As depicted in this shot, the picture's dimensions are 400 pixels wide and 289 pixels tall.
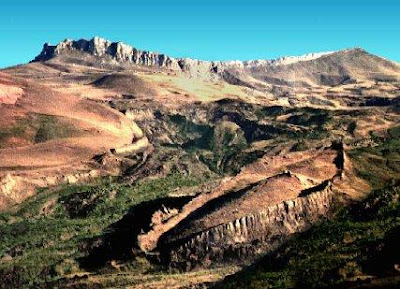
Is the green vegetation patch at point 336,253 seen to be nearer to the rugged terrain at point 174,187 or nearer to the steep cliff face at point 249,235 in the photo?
the rugged terrain at point 174,187

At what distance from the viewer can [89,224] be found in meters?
78.2

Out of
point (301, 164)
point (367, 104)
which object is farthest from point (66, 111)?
point (367, 104)

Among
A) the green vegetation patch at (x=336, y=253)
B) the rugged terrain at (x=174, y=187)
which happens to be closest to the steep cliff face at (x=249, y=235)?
the rugged terrain at (x=174, y=187)

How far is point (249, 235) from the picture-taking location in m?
64.9

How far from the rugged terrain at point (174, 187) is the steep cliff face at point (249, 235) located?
0.10m

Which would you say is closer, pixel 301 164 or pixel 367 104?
pixel 301 164

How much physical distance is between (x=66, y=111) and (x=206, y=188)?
5089 centimetres

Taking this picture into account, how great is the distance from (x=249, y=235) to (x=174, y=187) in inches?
1051

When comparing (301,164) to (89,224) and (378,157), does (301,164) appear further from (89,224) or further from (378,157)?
→ (89,224)

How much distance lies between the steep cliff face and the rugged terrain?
4.0 inches

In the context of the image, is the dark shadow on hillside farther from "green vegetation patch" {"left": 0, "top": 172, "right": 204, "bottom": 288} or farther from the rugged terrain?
"green vegetation patch" {"left": 0, "top": 172, "right": 204, "bottom": 288}

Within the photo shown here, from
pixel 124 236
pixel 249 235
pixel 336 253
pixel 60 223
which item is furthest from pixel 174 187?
pixel 336 253

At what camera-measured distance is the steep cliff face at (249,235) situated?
63.2 meters

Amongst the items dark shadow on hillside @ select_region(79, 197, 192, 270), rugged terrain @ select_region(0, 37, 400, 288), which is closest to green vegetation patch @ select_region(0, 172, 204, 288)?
rugged terrain @ select_region(0, 37, 400, 288)
